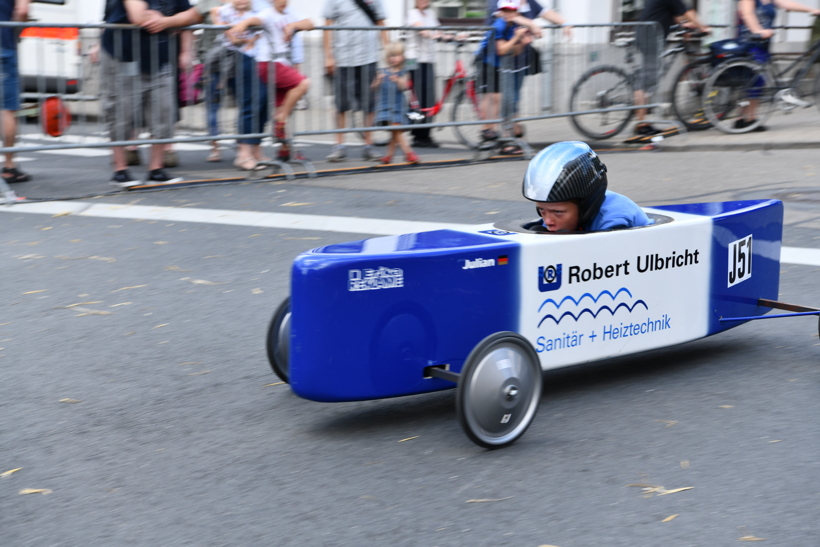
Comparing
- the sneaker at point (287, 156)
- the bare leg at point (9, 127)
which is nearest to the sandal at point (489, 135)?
the sneaker at point (287, 156)

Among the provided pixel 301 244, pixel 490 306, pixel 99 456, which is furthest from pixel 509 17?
pixel 99 456

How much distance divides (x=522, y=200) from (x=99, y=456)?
17.8 feet

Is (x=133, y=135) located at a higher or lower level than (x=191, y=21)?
lower

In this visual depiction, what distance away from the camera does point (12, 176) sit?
914 centimetres

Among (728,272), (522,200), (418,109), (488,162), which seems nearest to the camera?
(728,272)

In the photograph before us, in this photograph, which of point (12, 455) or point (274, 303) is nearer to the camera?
point (12, 455)

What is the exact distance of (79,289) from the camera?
562cm

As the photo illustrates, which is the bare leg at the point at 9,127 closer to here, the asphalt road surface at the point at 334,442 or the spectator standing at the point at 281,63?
the spectator standing at the point at 281,63

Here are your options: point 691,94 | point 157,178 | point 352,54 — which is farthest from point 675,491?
point 691,94

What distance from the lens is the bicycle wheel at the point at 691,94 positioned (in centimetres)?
1144

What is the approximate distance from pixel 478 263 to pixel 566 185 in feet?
1.83

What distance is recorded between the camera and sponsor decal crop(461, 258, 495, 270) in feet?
11.7

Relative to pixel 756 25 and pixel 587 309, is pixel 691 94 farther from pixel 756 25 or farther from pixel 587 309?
pixel 587 309

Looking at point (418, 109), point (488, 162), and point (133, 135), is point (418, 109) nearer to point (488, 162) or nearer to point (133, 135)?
point (488, 162)
